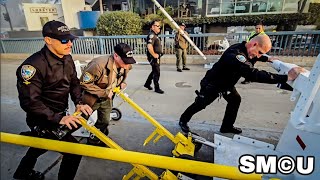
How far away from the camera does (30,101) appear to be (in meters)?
1.88

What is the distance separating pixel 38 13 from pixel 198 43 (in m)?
10.4

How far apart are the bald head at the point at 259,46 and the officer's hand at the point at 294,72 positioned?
42 cm

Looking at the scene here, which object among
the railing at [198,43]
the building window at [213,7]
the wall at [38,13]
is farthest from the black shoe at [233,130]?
the building window at [213,7]

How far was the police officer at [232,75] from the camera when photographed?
8.29ft

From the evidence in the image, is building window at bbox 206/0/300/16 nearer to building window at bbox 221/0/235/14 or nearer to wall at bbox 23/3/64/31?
building window at bbox 221/0/235/14

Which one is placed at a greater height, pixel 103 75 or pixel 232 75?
pixel 103 75

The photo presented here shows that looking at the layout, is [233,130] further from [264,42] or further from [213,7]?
[213,7]

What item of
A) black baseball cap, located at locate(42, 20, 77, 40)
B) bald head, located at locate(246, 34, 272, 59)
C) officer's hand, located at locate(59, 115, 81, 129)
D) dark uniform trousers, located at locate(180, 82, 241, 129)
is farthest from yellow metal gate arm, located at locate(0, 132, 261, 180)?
dark uniform trousers, located at locate(180, 82, 241, 129)

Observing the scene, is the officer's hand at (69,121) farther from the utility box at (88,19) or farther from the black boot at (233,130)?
the utility box at (88,19)

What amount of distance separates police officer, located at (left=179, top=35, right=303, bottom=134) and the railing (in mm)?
5301

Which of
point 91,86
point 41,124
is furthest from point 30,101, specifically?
point 91,86

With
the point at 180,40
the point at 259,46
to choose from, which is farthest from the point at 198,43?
the point at 259,46

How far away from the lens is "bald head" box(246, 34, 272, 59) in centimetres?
253

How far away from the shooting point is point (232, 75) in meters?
2.92
